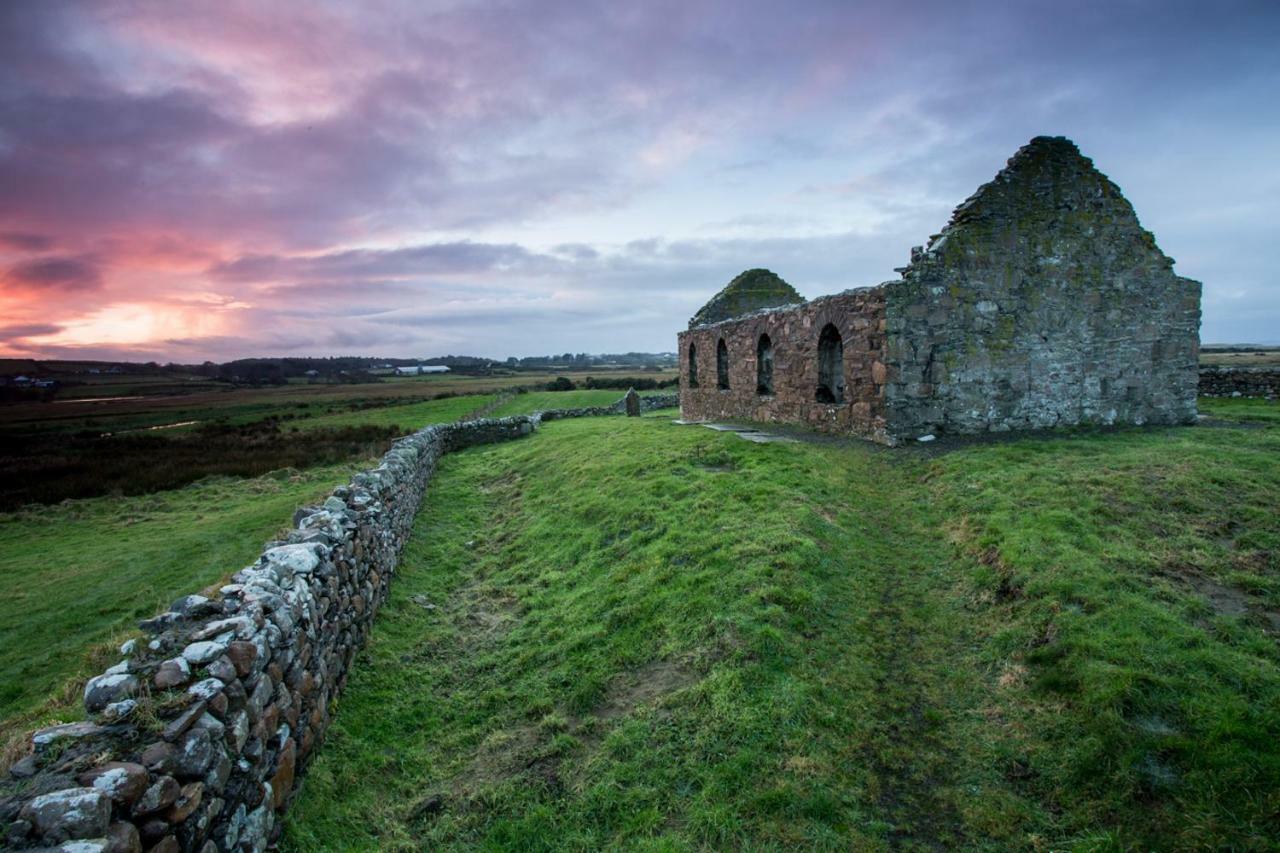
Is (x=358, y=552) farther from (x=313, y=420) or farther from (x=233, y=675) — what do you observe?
(x=313, y=420)

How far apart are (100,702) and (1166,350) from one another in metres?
20.3

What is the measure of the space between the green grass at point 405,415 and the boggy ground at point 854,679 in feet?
93.9

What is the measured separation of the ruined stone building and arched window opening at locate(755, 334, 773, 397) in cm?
368

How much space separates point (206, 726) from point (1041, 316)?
1657cm

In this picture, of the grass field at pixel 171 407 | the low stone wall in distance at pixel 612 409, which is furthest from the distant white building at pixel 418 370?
the low stone wall in distance at pixel 612 409

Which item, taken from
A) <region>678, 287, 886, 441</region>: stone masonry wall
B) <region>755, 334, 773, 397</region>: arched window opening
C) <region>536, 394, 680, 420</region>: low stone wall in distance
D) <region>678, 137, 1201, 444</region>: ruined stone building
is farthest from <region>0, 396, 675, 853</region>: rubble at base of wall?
<region>536, 394, 680, 420</region>: low stone wall in distance

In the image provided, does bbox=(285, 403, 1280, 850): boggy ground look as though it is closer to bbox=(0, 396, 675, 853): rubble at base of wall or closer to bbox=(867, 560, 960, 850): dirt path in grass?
bbox=(867, 560, 960, 850): dirt path in grass

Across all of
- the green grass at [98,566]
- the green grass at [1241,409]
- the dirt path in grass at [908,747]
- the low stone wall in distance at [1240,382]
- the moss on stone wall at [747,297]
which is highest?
the moss on stone wall at [747,297]

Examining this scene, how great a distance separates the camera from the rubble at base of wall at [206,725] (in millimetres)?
2781

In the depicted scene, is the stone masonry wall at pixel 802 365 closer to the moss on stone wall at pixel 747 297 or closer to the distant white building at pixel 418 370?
the moss on stone wall at pixel 747 297

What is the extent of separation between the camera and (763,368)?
1988 centimetres

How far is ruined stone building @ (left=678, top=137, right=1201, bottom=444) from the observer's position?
43.9 ft

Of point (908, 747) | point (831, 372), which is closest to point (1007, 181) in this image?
point (831, 372)

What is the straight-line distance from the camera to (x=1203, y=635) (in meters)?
5.14
